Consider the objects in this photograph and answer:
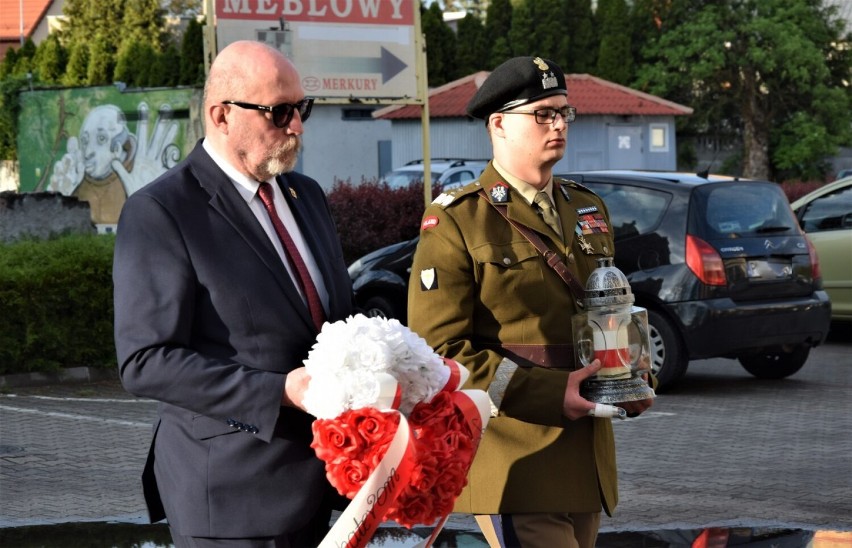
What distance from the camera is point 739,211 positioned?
10.9 metres

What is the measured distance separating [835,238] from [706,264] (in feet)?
12.2

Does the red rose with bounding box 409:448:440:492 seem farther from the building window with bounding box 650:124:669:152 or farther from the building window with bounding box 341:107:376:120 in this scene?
the building window with bounding box 650:124:669:152

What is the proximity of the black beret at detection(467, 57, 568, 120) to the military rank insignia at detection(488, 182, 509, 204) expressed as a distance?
0.72 feet

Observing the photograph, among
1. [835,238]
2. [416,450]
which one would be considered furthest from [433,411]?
[835,238]

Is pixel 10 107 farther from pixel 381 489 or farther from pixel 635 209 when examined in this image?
pixel 381 489

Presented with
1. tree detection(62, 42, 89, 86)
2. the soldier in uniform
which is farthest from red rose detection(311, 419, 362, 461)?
tree detection(62, 42, 89, 86)

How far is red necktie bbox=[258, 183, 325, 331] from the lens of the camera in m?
3.15

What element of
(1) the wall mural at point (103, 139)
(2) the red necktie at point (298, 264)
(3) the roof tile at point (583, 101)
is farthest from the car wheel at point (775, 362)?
(3) the roof tile at point (583, 101)

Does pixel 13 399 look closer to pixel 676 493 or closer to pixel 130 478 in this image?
pixel 130 478

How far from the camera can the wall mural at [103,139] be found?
93.7 feet

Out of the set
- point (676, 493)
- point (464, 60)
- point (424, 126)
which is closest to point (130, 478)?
point (676, 493)

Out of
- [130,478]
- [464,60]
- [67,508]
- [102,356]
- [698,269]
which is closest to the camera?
[67,508]

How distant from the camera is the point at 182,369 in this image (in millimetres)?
2885

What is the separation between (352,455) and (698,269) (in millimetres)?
8101
